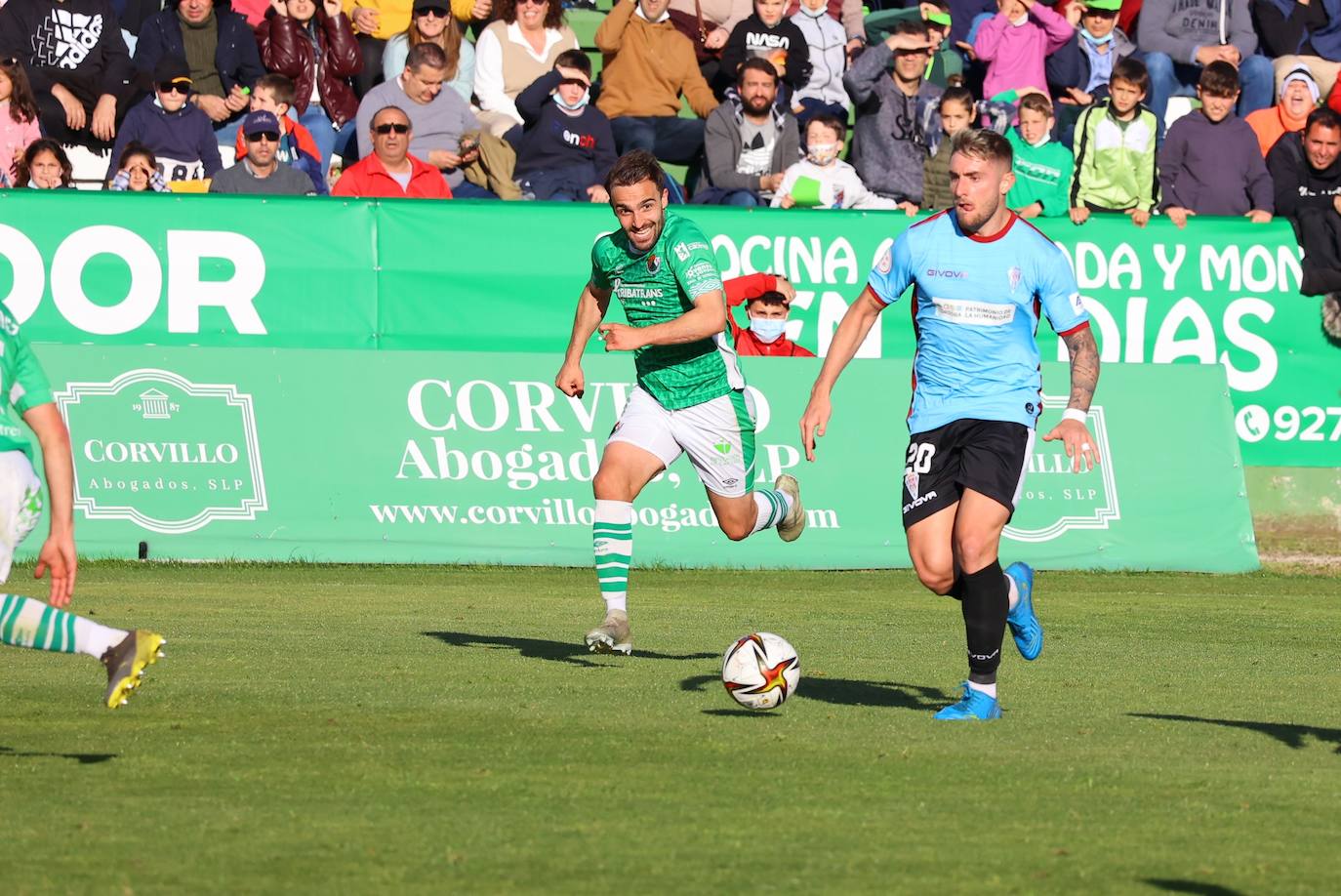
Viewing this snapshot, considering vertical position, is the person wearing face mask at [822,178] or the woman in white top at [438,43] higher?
the woman in white top at [438,43]

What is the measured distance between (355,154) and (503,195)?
1.71 meters

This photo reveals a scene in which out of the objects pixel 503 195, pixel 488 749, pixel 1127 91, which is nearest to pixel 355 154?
pixel 503 195

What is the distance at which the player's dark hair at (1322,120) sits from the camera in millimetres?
18031

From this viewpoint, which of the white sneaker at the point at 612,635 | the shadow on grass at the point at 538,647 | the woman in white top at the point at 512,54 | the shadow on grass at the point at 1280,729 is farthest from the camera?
the woman in white top at the point at 512,54

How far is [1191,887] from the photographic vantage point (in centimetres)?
527

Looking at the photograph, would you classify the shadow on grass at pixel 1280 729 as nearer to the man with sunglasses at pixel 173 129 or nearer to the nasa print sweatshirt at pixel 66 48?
the man with sunglasses at pixel 173 129

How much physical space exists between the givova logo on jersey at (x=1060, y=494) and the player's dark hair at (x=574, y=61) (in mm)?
5424

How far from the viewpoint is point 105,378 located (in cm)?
1491

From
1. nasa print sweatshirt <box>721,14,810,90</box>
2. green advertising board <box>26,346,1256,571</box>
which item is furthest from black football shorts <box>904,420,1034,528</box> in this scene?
nasa print sweatshirt <box>721,14,810,90</box>

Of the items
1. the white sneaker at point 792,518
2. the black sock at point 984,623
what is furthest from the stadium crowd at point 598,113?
the black sock at point 984,623

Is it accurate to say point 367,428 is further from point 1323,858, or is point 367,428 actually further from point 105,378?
point 1323,858

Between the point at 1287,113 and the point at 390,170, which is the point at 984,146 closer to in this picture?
the point at 390,170

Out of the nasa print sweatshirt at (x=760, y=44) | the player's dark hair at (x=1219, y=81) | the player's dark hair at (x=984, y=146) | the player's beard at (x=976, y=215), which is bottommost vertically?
the player's beard at (x=976, y=215)

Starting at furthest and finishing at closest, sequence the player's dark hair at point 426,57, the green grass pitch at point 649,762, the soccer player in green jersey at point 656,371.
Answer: the player's dark hair at point 426,57 → the soccer player in green jersey at point 656,371 → the green grass pitch at point 649,762
